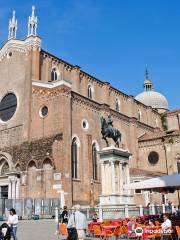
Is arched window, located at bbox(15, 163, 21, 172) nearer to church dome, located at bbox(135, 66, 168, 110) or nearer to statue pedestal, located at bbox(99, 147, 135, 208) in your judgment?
statue pedestal, located at bbox(99, 147, 135, 208)

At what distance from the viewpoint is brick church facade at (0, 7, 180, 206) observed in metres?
26.1

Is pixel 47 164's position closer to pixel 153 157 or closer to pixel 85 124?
pixel 85 124

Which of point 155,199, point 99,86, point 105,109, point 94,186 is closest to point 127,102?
point 99,86

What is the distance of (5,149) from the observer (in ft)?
98.0

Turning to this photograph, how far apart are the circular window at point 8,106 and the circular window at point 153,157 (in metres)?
15.9

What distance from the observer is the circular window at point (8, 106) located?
101ft

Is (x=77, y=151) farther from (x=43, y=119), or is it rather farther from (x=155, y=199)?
(x=155, y=199)

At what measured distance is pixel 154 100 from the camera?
56531mm

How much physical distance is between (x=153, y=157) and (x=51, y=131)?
1479 cm

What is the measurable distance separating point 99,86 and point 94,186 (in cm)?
1261

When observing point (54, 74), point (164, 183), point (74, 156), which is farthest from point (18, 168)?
point (164, 183)

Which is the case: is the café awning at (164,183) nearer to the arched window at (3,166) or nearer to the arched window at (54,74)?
the arched window at (3,166)

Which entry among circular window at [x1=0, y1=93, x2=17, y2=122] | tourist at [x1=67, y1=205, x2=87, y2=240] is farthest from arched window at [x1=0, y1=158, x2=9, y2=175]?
tourist at [x1=67, y1=205, x2=87, y2=240]

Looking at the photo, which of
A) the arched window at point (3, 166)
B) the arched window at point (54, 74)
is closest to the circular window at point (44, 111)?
the arched window at point (54, 74)
